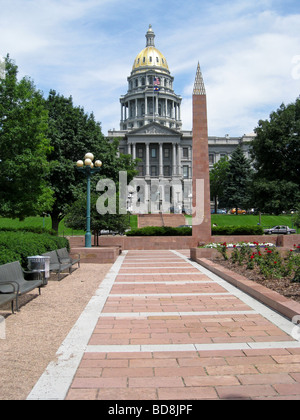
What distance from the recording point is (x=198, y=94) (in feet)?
61.5

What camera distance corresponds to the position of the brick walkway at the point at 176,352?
3713 millimetres

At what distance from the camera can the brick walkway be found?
3713 mm

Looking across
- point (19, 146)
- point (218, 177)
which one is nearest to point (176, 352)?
point (19, 146)

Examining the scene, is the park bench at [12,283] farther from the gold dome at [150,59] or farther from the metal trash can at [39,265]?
the gold dome at [150,59]

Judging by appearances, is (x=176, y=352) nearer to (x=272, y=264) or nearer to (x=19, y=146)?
(x=272, y=264)

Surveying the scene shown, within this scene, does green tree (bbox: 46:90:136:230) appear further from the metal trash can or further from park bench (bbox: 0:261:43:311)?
park bench (bbox: 0:261:43:311)

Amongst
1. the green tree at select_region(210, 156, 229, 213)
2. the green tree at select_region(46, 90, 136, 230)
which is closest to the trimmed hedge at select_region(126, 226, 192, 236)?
the green tree at select_region(46, 90, 136, 230)

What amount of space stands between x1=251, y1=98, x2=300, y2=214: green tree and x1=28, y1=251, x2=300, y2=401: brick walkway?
3074 cm

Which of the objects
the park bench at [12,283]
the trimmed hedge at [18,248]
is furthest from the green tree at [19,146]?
the park bench at [12,283]

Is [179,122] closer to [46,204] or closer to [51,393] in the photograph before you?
[46,204]

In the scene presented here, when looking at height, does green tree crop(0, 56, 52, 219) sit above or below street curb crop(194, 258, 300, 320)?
above

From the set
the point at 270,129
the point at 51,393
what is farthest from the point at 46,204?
the point at 270,129

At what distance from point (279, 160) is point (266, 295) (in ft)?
115
